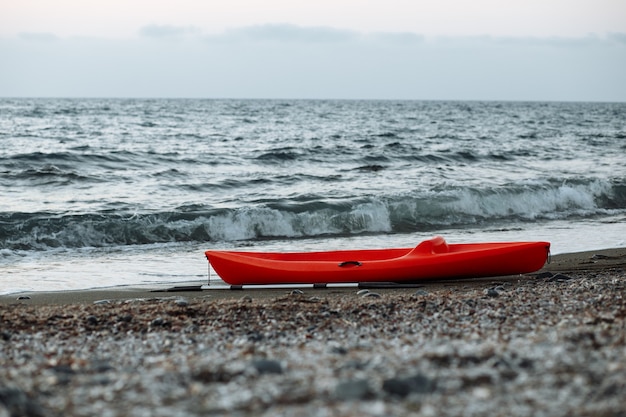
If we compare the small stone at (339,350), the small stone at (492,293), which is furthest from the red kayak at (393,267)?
the small stone at (339,350)

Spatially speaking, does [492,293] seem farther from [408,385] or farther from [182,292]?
[408,385]

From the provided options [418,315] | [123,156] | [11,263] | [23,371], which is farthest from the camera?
[123,156]

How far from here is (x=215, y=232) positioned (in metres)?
12.9

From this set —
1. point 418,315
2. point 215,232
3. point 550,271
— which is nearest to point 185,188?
point 215,232

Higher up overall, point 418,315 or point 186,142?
point 186,142

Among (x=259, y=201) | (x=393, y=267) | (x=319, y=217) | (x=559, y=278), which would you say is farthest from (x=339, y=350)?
(x=259, y=201)

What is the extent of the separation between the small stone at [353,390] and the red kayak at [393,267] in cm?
473

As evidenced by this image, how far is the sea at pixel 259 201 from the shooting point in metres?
11.0

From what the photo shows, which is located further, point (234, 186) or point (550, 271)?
point (234, 186)

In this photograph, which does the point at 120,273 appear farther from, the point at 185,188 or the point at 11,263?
the point at 185,188

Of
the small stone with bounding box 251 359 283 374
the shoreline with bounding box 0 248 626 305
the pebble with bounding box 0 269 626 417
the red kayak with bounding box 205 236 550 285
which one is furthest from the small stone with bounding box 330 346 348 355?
the red kayak with bounding box 205 236 550 285

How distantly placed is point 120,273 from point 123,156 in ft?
42.1

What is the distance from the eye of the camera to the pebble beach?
3.24 metres

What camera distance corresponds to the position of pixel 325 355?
4160 mm
